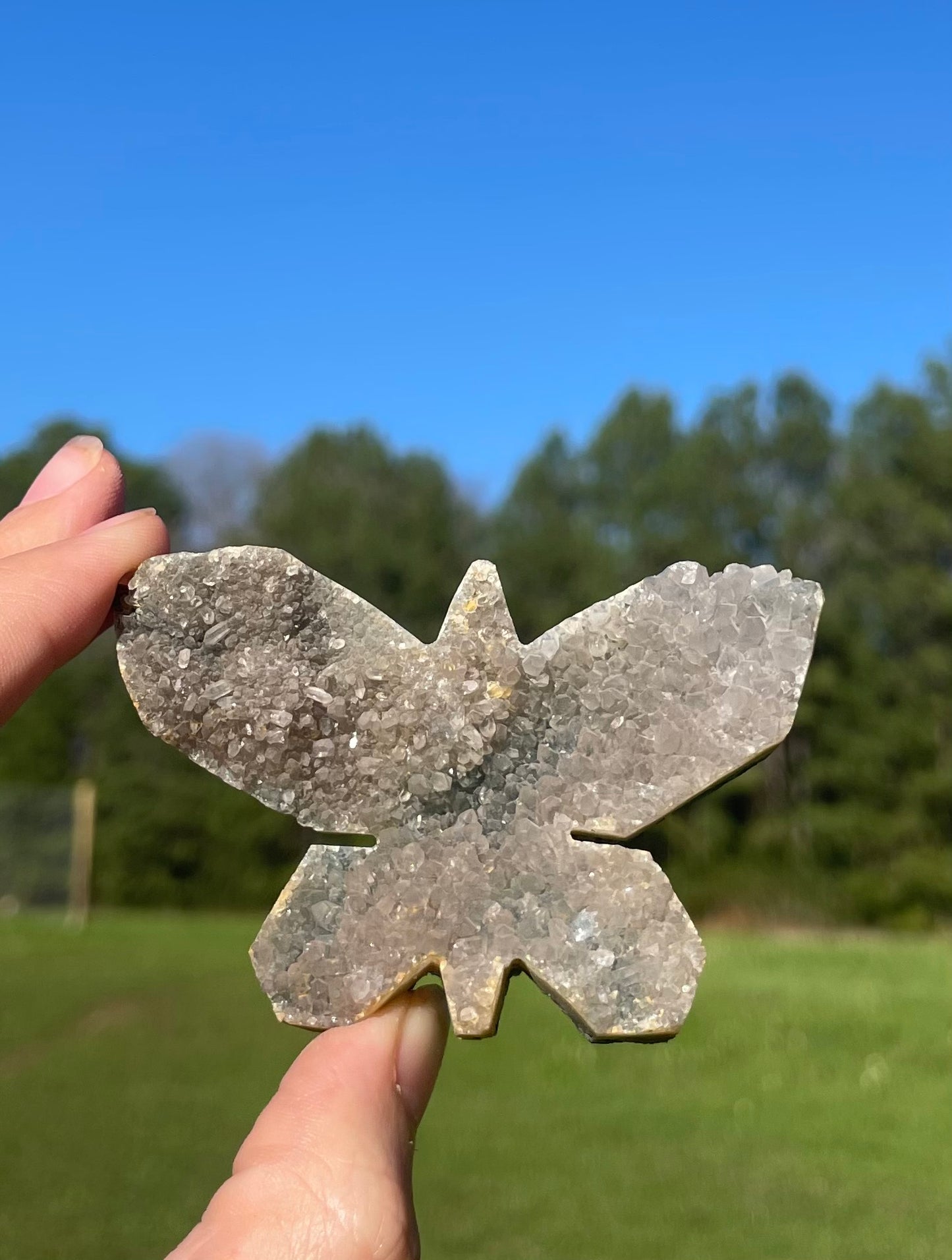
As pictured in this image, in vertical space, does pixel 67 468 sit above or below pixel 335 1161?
above

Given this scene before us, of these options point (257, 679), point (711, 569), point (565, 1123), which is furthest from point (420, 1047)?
point (711, 569)

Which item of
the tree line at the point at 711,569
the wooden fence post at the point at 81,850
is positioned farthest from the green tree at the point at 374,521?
the wooden fence post at the point at 81,850

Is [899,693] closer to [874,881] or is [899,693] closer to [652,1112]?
[874,881]

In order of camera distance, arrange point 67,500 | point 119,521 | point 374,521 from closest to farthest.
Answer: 1. point 119,521
2. point 67,500
3. point 374,521

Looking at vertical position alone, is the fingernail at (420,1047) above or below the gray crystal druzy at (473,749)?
below

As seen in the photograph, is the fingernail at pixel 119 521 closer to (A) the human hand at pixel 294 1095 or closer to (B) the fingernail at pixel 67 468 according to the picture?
(A) the human hand at pixel 294 1095

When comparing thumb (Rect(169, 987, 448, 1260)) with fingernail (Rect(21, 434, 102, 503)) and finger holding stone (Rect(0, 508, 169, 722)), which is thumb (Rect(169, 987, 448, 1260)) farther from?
fingernail (Rect(21, 434, 102, 503))

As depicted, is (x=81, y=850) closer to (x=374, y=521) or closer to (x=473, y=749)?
(x=374, y=521)
